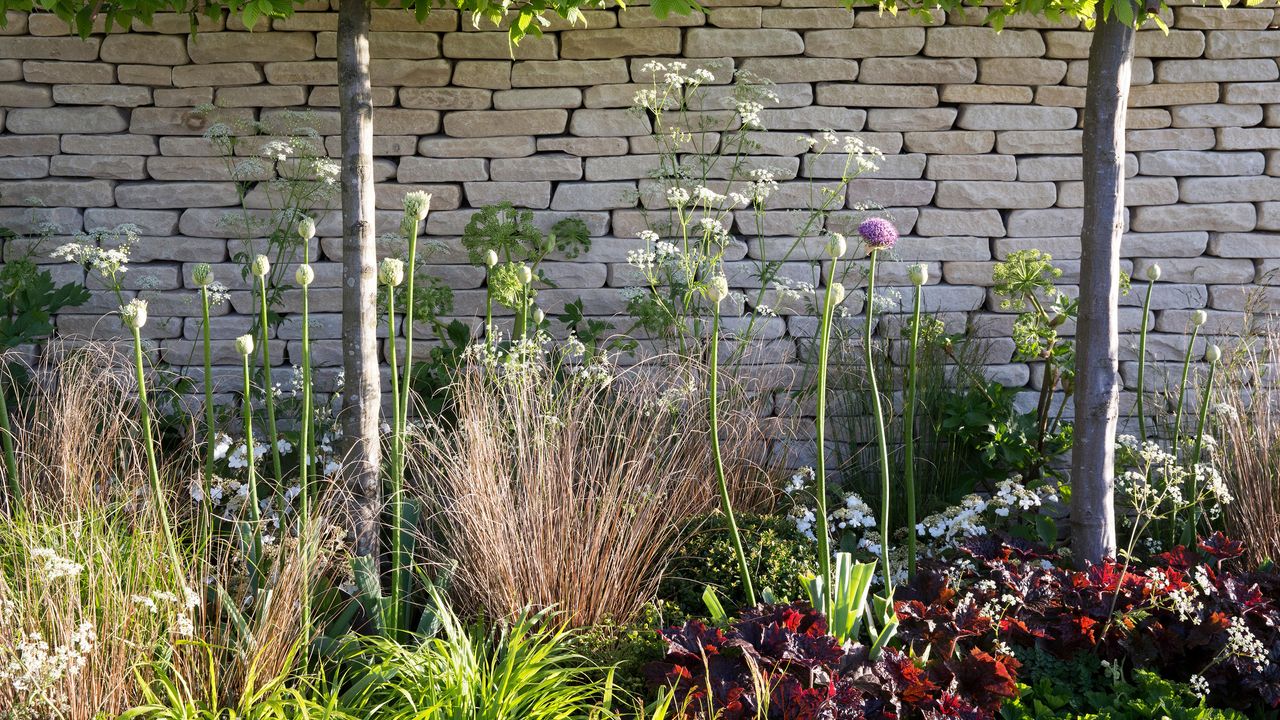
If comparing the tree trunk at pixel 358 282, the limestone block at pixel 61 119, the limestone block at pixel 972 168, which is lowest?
the tree trunk at pixel 358 282

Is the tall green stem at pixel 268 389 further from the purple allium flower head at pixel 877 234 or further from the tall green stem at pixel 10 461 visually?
the purple allium flower head at pixel 877 234

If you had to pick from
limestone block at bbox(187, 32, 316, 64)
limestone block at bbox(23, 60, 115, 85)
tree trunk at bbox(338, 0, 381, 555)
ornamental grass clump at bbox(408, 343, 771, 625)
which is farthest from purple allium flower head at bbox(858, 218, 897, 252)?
limestone block at bbox(23, 60, 115, 85)

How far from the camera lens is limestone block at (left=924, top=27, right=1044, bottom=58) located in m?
3.87

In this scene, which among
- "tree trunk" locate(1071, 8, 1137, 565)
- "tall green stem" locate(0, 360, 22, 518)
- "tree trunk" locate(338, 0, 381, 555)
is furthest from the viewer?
"tree trunk" locate(1071, 8, 1137, 565)

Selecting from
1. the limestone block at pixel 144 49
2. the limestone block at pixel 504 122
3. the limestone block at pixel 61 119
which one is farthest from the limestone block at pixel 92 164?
the limestone block at pixel 504 122

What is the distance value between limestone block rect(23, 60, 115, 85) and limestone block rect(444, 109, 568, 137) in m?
1.38

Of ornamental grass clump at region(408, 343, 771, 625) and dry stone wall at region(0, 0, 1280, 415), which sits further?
dry stone wall at region(0, 0, 1280, 415)

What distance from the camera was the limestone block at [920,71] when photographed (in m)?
3.89

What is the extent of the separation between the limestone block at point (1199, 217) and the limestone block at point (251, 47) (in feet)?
11.2

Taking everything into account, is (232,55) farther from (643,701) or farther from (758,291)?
(643,701)

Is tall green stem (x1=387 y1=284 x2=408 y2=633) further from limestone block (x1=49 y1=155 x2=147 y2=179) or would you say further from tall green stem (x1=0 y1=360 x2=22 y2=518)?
limestone block (x1=49 y1=155 x2=147 y2=179)

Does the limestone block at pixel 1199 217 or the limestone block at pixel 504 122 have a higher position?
the limestone block at pixel 504 122

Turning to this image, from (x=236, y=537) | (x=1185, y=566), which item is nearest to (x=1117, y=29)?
(x=1185, y=566)

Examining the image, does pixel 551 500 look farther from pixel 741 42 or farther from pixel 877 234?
pixel 741 42
